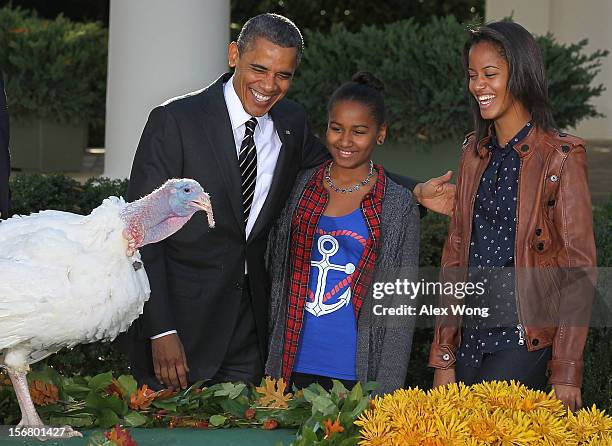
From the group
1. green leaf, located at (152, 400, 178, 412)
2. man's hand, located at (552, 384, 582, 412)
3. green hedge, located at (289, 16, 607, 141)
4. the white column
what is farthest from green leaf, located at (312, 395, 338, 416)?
green hedge, located at (289, 16, 607, 141)

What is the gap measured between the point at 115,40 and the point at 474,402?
5.73 metres

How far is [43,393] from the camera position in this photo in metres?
3.32

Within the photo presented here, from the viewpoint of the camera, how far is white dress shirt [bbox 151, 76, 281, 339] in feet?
13.5

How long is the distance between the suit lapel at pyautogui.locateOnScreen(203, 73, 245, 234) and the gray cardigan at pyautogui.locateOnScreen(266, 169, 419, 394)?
11.8 inches

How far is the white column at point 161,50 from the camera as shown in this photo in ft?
25.4

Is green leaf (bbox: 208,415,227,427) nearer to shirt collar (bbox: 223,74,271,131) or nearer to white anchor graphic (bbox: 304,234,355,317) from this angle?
white anchor graphic (bbox: 304,234,355,317)

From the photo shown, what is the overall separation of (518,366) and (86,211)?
3250mm

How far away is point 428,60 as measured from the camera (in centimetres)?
873

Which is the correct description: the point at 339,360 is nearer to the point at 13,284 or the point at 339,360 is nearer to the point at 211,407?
the point at 211,407

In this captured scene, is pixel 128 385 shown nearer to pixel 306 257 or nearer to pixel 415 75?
pixel 306 257

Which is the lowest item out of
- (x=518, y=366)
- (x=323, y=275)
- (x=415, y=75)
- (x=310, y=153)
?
(x=518, y=366)

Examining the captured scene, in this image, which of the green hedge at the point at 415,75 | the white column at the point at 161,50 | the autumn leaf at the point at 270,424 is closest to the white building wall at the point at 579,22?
the green hedge at the point at 415,75

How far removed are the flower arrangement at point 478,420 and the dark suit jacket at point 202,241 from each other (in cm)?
124

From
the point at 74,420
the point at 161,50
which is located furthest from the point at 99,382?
the point at 161,50
